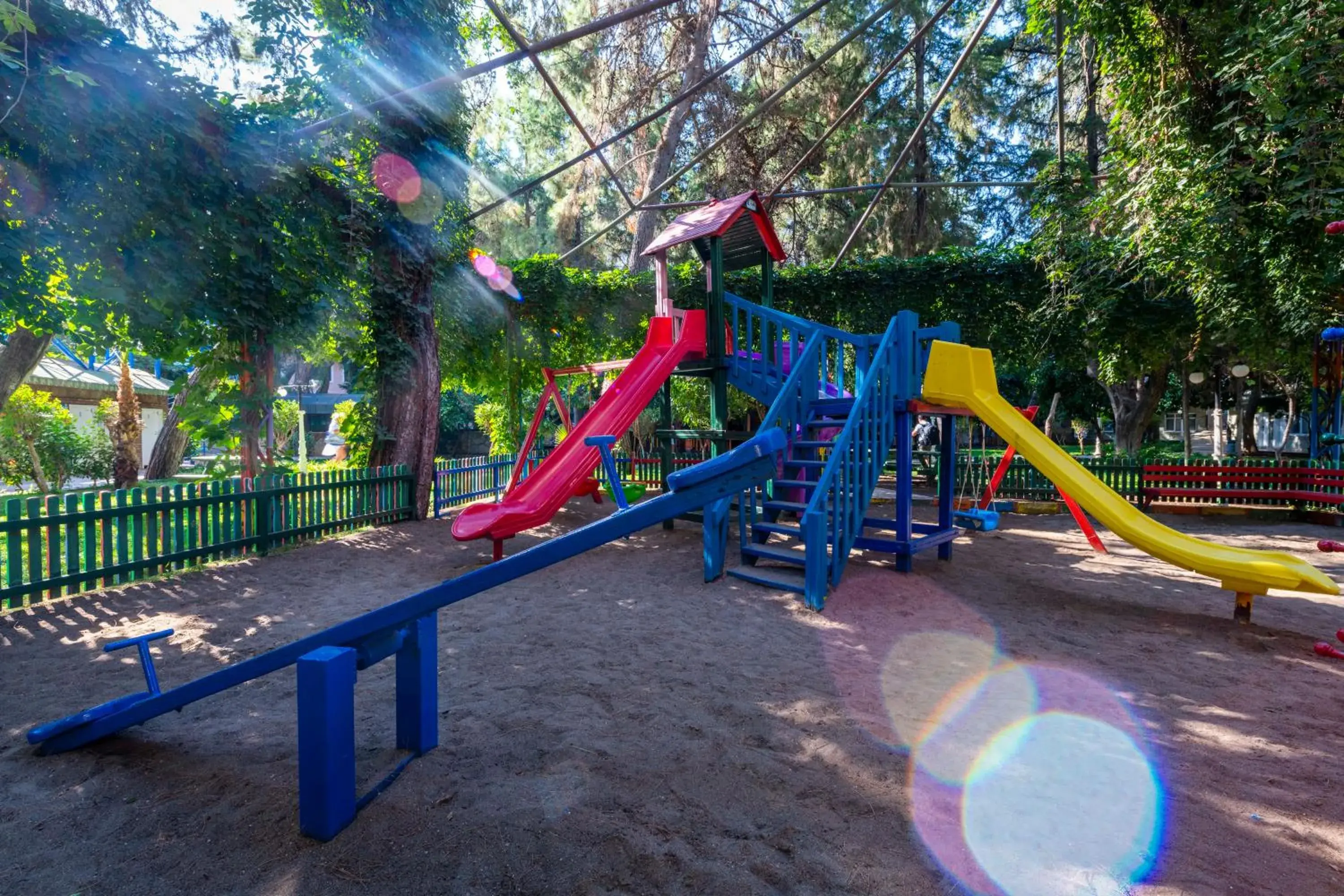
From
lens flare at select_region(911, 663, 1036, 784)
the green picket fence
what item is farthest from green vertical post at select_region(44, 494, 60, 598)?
lens flare at select_region(911, 663, 1036, 784)

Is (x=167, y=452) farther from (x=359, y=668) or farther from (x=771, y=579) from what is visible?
(x=359, y=668)

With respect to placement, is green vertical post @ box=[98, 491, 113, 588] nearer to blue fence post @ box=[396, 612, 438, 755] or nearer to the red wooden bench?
blue fence post @ box=[396, 612, 438, 755]

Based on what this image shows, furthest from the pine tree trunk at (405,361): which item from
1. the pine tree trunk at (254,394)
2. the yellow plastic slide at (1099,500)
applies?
the yellow plastic slide at (1099,500)

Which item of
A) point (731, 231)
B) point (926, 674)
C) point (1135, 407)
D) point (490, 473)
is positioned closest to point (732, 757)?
point (926, 674)

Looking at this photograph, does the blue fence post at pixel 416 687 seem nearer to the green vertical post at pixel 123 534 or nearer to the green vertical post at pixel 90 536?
the green vertical post at pixel 90 536

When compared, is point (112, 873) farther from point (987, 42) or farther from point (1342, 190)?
point (987, 42)

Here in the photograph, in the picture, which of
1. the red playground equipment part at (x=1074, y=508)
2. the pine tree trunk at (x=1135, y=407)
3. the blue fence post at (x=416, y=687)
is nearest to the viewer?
the blue fence post at (x=416, y=687)

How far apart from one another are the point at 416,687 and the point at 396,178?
31.0 feet

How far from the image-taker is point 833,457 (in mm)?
5477

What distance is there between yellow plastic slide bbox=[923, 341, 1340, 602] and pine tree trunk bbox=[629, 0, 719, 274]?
9.41 m

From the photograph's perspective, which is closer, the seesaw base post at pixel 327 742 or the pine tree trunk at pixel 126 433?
the seesaw base post at pixel 327 742

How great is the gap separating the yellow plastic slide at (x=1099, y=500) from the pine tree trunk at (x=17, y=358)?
396 inches

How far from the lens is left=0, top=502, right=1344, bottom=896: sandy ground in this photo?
6.95 ft

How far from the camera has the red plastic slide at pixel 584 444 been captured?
7.45 m
